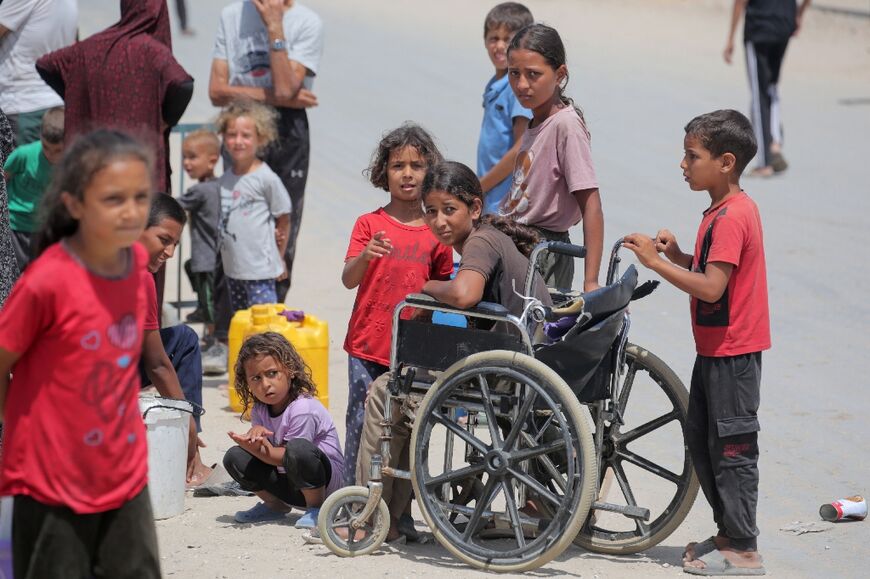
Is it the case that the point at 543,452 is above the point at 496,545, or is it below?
above

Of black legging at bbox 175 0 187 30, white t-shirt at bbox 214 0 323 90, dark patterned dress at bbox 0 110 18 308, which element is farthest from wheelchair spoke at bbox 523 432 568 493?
black legging at bbox 175 0 187 30

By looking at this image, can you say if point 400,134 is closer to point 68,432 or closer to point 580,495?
point 580,495

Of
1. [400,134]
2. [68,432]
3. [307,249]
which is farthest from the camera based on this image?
[307,249]

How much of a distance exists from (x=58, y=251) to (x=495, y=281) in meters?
1.94

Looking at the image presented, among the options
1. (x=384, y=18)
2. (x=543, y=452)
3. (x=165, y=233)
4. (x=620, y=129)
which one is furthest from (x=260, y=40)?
(x=384, y=18)

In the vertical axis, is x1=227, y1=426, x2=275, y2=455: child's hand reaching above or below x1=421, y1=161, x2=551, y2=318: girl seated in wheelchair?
below

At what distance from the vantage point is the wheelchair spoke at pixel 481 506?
4887 mm

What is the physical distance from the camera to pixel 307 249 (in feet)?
36.0

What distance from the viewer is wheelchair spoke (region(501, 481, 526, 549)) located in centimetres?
481

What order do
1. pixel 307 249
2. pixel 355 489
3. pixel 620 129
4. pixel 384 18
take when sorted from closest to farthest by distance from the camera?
pixel 355 489 → pixel 307 249 → pixel 620 129 → pixel 384 18

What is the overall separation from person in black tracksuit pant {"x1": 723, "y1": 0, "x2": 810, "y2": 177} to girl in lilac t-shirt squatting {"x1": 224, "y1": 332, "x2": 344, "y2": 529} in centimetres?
901

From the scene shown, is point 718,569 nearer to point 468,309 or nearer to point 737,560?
point 737,560

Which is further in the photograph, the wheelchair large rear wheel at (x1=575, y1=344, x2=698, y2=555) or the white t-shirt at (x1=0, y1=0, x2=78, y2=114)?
the white t-shirt at (x1=0, y1=0, x2=78, y2=114)

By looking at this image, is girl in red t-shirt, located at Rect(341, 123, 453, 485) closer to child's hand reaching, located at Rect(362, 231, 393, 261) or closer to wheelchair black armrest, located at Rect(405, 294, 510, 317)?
child's hand reaching, located at Rect(362, 231, 393, 261)
